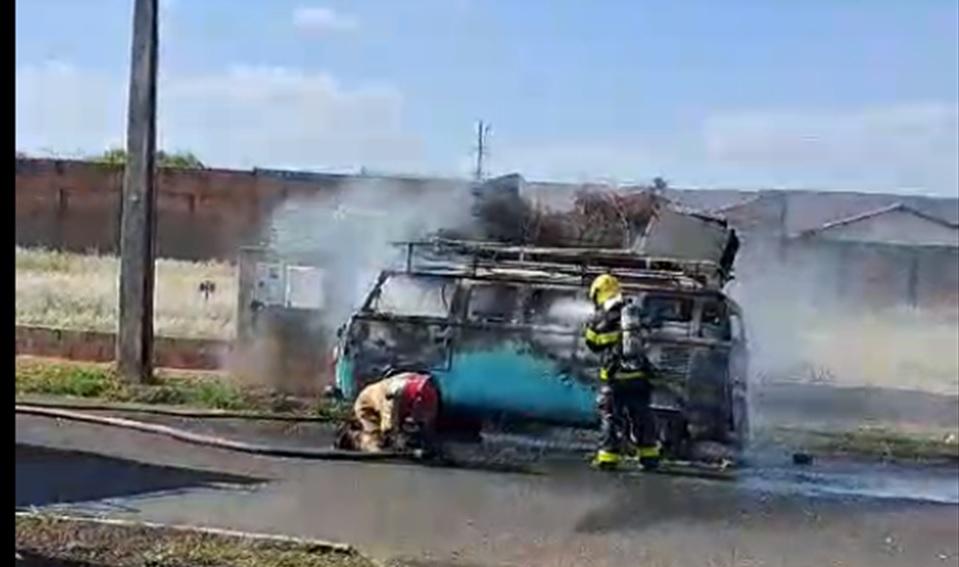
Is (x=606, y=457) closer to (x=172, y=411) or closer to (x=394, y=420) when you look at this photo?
(x=394, y=420)

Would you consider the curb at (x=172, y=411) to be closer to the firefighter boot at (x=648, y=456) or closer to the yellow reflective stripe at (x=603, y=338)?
the yellow reflective stripe at (x=603, y=338)

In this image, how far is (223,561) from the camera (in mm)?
7371

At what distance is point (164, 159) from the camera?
688 inches

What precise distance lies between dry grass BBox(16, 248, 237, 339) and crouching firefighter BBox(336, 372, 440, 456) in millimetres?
4347

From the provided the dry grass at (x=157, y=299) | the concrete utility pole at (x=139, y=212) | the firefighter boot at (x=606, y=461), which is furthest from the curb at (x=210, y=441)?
the dry grass at (x=157, y=299)

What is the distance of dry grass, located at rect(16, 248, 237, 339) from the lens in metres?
16.7

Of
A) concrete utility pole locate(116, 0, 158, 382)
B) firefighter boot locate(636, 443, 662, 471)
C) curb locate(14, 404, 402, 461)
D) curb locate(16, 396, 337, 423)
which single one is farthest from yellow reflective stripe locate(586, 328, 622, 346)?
concrete utility pole locate(116, 0, 158, 382)

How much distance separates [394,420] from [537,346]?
1505 mm

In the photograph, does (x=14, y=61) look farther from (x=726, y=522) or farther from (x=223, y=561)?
(x=726, y=522)

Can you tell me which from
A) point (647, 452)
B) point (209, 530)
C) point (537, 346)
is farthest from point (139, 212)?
point (209, 530)

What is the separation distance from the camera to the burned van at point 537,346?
12.7 metres

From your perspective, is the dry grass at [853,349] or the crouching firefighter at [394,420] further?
the dry grass at [853,349]

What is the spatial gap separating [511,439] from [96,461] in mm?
3524

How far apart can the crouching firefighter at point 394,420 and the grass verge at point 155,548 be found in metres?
4.02
